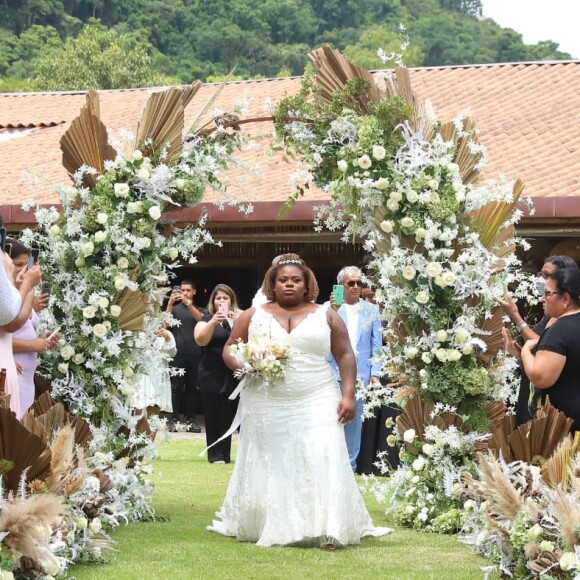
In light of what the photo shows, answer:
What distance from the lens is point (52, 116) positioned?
24.8m

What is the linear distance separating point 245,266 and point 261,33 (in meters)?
55.9

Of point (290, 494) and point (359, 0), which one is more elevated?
point (359, 0)

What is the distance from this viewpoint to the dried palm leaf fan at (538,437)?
24.2ft

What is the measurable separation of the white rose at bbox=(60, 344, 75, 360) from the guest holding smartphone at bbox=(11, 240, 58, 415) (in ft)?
0.42

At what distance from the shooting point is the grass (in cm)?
757

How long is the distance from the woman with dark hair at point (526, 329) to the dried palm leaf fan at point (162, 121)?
109 inches

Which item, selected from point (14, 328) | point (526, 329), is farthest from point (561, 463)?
point (14, 328)

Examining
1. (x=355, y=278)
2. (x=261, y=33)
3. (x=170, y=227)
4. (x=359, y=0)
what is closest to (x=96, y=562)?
(x=170, y=227)

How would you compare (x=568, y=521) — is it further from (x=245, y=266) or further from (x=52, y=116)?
(x=52, y=116)

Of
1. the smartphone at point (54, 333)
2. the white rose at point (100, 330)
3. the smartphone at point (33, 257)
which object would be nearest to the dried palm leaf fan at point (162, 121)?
the smartphone at point (33, 257)

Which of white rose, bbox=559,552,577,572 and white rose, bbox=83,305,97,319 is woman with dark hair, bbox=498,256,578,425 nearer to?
white rose, bbox=559,552,577,572

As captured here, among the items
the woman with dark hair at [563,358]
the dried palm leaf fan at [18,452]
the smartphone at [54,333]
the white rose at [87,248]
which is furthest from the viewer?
the white rose at [87,248]

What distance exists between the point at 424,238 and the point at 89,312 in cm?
254

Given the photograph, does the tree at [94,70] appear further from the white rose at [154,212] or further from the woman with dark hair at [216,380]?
the white rose at [154,212]
